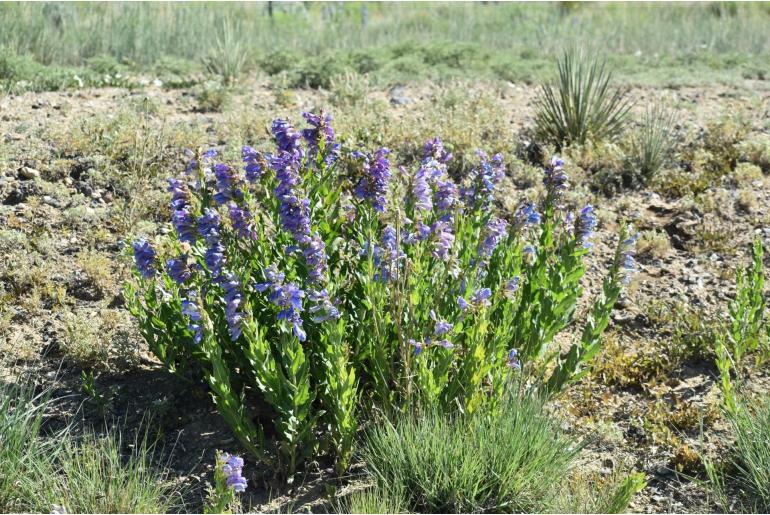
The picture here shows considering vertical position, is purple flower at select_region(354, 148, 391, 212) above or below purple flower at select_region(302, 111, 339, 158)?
below

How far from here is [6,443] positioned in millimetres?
3814

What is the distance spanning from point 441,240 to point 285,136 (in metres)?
0.89

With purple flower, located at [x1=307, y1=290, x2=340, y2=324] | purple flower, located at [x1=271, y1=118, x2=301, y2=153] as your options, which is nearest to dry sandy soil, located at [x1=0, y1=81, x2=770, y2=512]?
purple flower, located at [x1=307, y1=290, x2=340, y2=324]

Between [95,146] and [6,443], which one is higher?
[95,146]

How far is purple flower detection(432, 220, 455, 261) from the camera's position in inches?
153

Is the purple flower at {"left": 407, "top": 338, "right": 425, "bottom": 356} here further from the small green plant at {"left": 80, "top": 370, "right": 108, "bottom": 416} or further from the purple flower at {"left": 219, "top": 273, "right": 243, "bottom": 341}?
the small green plant at {"left": 80, "top": 370, "right": 108, "bottom": 416}

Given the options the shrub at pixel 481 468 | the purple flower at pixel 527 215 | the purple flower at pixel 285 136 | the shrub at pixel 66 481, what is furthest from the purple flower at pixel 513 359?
the shrub at pixel 66 481

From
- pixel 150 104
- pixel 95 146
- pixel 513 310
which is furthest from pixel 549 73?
pixel 513 310

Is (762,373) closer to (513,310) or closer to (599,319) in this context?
(599,319)

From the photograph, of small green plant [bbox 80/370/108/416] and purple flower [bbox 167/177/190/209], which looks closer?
purple flower [bbox 167/177/190/209]

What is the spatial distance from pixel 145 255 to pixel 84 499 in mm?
1125

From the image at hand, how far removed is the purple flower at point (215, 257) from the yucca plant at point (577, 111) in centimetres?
458

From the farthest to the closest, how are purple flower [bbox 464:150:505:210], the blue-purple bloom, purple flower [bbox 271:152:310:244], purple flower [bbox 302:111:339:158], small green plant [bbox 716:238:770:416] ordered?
small green plant [bbox 716:238:770:416]
purple flower [bbox 464:150:505:210]
purple flower [bbox 302:111:339:158]
purple flower [bbox 271:152:310:244]
the blue-purple bloom

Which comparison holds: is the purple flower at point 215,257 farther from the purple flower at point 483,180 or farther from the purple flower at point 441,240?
the purple flower at point 483,180
